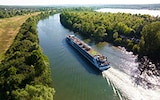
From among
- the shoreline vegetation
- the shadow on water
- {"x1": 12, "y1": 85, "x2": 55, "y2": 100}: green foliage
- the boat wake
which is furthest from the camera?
the shoreline vegetation

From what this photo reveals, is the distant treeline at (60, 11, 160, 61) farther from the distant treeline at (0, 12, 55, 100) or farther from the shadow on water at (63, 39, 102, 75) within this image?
the distant treeline at (0, 12, 55, 100)

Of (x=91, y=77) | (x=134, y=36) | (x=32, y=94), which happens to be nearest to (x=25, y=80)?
(x=32, y=94)

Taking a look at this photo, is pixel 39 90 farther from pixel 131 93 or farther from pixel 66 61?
pixel 66 61

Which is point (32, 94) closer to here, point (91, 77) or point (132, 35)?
point (91, 77)

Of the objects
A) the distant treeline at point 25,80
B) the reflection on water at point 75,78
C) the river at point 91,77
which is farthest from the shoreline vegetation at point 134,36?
the distant treeline at point 25,80

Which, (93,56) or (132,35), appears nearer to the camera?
(93,56)

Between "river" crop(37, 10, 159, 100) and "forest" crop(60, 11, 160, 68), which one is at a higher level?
"forest" crop(60, 11, 160, 68)

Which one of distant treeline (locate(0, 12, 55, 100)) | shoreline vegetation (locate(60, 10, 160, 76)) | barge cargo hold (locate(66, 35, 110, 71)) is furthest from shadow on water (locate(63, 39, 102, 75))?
distant treeline (locate(0, 12, 55, 100))

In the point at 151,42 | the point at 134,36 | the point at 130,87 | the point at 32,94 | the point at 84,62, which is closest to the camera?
the point at 32,94
